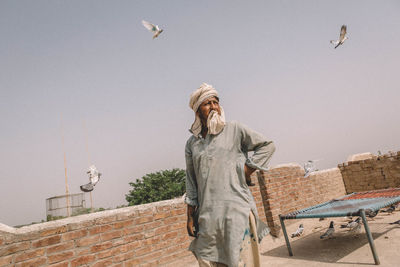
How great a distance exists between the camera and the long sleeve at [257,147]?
65.7 inches

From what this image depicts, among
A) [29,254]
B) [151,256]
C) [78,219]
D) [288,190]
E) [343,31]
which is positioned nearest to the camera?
[29,254]

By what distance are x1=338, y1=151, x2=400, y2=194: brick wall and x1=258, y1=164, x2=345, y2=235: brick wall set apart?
1420 mm

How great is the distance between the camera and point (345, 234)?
477cm

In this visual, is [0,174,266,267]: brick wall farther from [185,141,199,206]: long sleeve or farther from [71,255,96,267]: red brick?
[185,141,199,206]: long sleeve

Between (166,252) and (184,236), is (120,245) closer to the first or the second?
(166,252)

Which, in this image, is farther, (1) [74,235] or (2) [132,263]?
(2) [132,263]

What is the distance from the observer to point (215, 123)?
5.66 feet

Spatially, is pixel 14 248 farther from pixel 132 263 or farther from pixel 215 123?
pixel 215 123

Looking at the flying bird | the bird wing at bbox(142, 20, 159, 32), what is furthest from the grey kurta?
the flying bird

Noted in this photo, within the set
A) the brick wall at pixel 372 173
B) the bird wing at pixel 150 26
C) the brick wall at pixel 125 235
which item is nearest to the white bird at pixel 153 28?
the bird wing at pixel 150 26

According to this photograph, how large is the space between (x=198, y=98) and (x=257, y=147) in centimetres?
53

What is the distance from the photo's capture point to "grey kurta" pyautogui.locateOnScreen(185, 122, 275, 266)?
60.6 inches

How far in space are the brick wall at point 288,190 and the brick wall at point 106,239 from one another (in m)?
2.06

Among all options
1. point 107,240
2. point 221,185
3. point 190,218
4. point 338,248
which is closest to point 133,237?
point 107,240
